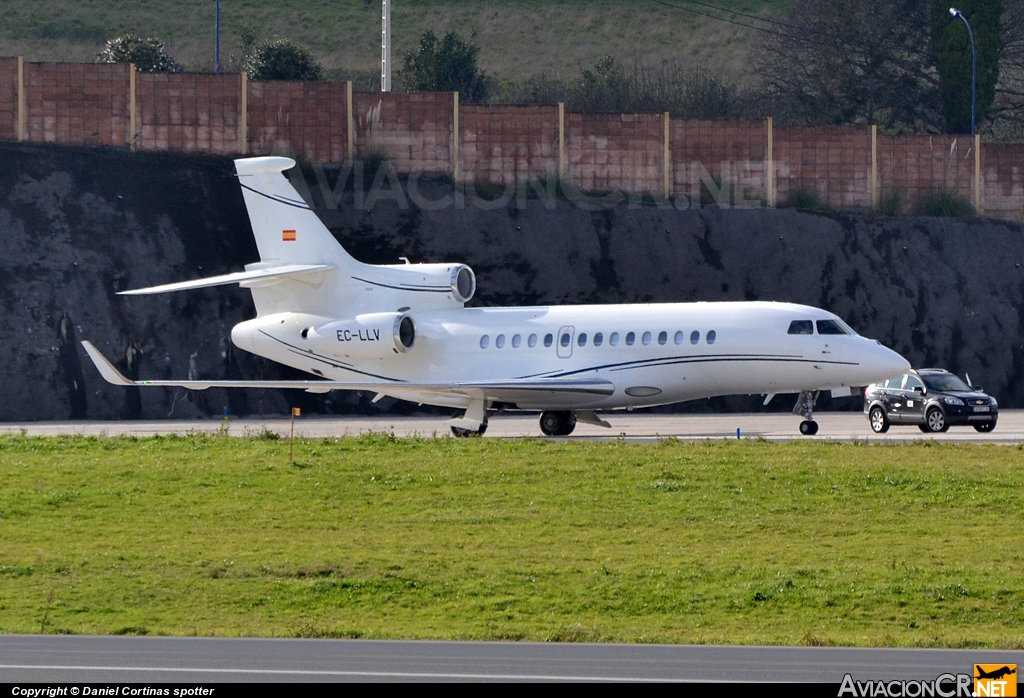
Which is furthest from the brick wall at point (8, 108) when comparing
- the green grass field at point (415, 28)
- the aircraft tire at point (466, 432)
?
the green grass field at point (415, 28)

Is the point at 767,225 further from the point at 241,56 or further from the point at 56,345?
the point at 241,56

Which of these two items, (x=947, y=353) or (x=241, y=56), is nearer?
(x=947, y=353)

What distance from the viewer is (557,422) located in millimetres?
32312

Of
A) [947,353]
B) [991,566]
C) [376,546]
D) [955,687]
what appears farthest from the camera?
[947,353]

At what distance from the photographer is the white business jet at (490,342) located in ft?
96.7

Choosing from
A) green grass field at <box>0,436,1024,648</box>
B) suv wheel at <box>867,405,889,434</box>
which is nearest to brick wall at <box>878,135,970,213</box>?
suv wheel at <box>867,405,889,434</box>

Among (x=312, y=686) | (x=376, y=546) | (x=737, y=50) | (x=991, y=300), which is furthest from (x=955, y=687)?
(x=737, y=50)

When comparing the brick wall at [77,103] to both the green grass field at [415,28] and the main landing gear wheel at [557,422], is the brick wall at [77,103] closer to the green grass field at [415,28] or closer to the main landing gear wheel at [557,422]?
the main landing gear wheel at [557,422]

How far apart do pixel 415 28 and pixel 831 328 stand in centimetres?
7722

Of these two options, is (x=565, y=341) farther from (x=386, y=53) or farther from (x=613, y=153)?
(x=386, y=53)

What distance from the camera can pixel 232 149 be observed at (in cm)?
4878

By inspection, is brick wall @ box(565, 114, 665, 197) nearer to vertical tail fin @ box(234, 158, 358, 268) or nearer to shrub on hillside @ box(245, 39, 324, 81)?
vertical tail fin @ box(234, 158, 358, 268)

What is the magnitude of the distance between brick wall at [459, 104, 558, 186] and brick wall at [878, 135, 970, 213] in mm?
12468

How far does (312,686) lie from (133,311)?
3716 centimetres
